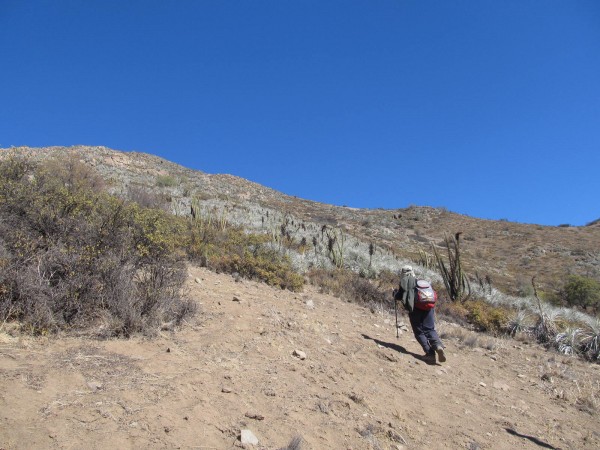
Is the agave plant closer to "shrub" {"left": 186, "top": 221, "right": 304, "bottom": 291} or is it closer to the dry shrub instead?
"shrub" {"left": 186, "top": 221, "right": 304, "bottom": 291}

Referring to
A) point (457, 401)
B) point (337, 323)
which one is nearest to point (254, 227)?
point (337, 323)

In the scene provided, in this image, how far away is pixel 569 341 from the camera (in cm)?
890

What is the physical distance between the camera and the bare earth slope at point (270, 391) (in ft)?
10.2

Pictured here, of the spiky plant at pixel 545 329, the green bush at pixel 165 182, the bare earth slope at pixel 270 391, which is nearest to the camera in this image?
the bare earth slope at pixel 270 391

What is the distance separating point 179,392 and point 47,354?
1.34 metres

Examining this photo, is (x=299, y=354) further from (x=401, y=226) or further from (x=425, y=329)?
(x=401, y=226)

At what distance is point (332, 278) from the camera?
35.0 feet

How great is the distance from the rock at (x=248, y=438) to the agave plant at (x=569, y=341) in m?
8.03

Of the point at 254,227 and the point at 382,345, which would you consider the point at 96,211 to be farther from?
the point at 254,227

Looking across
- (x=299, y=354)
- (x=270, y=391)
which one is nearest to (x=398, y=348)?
(x=299, y=354)

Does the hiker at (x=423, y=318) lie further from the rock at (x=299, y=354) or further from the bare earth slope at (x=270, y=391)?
the rock at (x=299, y=354)

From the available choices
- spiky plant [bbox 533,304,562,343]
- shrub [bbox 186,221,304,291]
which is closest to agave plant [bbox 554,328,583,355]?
spiky plant [bbox 533,304,562,343]

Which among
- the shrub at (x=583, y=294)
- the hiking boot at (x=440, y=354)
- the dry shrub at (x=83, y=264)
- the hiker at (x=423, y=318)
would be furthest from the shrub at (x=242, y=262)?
the shrub at (x=583, y=294)

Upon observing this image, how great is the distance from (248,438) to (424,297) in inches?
163
